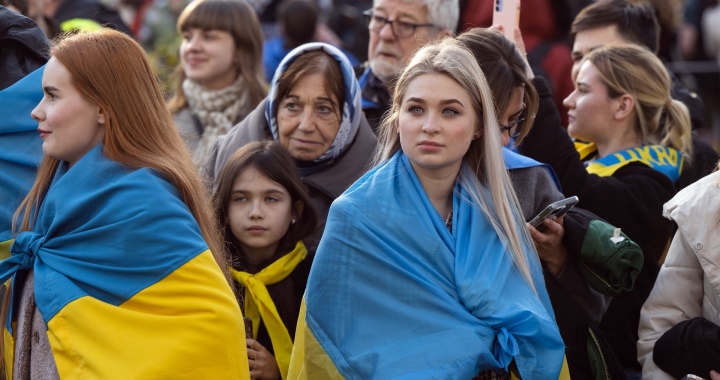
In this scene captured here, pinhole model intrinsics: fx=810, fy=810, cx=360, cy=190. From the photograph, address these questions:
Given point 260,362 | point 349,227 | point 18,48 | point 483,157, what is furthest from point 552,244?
point 18,48

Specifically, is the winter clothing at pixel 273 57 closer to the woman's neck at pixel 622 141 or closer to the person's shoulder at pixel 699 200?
the woman's neck at pixel 622 141

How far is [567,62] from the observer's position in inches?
236

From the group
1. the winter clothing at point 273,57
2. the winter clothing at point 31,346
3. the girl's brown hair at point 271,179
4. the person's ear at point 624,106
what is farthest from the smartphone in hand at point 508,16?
the winter clothing at point 273,57

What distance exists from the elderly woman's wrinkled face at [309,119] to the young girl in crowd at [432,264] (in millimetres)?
978

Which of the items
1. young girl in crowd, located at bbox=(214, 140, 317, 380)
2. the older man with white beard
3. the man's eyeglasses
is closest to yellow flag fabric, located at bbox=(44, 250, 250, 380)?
young girl in crowd, located at bbox=(214, 140, 317, 380)

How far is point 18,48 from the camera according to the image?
3730mm

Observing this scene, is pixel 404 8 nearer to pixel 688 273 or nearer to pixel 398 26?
pixel 398 26

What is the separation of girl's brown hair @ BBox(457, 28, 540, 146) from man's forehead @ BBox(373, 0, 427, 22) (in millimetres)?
1308

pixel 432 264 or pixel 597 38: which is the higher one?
pixel 597 38

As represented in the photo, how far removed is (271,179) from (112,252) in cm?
112

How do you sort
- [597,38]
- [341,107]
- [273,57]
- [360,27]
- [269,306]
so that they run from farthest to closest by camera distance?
[360,27], [273,57], [597,38], [341,107], [269,306]

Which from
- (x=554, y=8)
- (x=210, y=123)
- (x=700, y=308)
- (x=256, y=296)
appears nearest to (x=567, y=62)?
(x=554, y=8)

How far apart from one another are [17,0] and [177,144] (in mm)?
2147

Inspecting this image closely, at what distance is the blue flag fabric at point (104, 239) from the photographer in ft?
8.84
